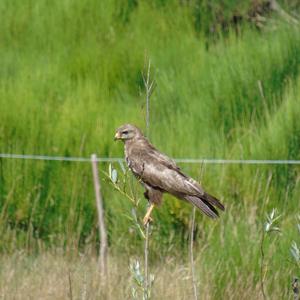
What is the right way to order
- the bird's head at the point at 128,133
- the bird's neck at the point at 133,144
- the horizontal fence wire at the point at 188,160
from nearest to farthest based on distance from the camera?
the bird's neck at the point at 133,144 → the bird's head at the point at 128,133 → the horizontal fence wire at the point at 188,160

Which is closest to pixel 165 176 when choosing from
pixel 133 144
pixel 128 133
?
pixel 133 144

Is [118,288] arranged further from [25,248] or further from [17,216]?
[17,216]

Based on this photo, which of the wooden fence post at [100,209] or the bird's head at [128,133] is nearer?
the bird's head at [128,133]

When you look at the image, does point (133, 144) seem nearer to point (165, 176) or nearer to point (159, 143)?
point (165, 176)

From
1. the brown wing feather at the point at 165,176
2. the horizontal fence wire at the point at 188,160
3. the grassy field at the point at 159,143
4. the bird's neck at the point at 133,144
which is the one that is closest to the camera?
the brown wing feather at the point at 165,176

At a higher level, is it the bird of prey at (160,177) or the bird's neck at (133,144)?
the bird's neck at (133,144)

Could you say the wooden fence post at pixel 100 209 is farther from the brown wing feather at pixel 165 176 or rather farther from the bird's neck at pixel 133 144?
the brown wing feather at pixel 165 176

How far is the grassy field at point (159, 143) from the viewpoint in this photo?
7148mm

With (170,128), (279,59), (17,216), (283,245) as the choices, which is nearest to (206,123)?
(170,128)

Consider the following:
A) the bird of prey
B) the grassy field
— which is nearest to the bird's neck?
the bird of prey

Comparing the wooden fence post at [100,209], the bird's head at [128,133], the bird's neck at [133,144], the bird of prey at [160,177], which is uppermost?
the bird's head at [128,133]

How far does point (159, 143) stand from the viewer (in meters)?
8.79

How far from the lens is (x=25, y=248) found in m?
8.39

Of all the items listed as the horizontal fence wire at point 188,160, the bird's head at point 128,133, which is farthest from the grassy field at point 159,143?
the bird's head at point 128,133
